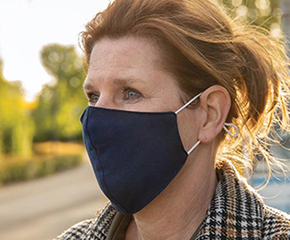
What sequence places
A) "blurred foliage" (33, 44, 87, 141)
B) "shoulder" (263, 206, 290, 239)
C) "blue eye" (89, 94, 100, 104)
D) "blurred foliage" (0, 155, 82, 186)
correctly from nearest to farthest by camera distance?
"shoulder" (263, 206, 290, 239)
"blue eye" (89, 94, 100, 104)
"blurred foliage" (0, 155, 82, 186)
"blurred foliage" (33, 44, 87, 141)

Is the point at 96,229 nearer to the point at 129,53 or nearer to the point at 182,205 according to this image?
the point at 182,205

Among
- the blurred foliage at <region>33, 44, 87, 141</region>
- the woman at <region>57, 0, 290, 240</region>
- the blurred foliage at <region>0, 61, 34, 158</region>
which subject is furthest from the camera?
the blurred foliage at <region>33, 44, 87, 141</region>

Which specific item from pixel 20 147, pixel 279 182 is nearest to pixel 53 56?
pixel 20 147

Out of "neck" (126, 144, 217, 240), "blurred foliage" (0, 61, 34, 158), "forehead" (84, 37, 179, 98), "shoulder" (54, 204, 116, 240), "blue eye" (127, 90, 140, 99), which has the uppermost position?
"blurred foliage" (0, 61, 34, 158)

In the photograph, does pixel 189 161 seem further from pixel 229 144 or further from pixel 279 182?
pixel 279 182

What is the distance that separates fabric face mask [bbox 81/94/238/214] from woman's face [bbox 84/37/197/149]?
1.4 inches

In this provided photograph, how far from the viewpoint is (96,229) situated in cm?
232

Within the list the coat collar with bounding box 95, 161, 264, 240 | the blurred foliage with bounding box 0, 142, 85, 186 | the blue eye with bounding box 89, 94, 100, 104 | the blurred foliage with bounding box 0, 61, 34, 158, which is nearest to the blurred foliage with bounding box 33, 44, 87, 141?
the blurred foliage with bounding box 0, 142, 85, 186

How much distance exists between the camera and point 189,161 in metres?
2.04

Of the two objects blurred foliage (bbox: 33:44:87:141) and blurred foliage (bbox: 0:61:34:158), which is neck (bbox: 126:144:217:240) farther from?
blurred foliage (bbox: 33:44:87:141)

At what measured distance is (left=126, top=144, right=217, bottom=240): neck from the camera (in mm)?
2037

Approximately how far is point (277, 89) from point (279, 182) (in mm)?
908

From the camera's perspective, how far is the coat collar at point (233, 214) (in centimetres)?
189

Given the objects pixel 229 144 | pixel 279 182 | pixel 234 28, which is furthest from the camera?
pixel 279 182
